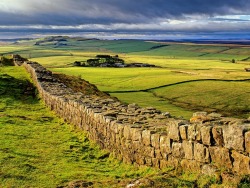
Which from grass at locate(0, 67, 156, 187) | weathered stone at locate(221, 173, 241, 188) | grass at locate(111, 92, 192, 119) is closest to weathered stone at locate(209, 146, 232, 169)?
weathered stone at locate(221, 173, 241, 188)

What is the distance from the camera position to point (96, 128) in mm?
16219

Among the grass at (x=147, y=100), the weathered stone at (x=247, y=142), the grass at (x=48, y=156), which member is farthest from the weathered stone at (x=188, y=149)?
the grass at (x=147, y=100)

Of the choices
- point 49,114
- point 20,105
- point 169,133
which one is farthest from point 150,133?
point 20,105

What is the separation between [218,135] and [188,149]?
1351mm

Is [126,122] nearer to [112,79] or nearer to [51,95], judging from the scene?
[51,95]

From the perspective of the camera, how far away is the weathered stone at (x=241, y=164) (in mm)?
9000

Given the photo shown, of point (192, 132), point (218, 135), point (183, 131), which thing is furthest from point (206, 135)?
point (183, 131)

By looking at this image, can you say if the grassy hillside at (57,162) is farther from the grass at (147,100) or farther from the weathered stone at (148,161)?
the grass at (147,100)

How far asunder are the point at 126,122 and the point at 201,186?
5.53 metres

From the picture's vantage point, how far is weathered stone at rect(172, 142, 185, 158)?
11.1m

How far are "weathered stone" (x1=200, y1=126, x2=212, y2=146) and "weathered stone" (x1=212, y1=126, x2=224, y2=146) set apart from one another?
16 cm

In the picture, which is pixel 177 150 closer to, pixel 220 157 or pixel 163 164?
pixel 163 164

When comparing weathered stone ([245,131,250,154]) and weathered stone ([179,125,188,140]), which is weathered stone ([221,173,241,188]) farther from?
weathered stone ([179,125,188,140])

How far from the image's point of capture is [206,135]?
33.2ft
